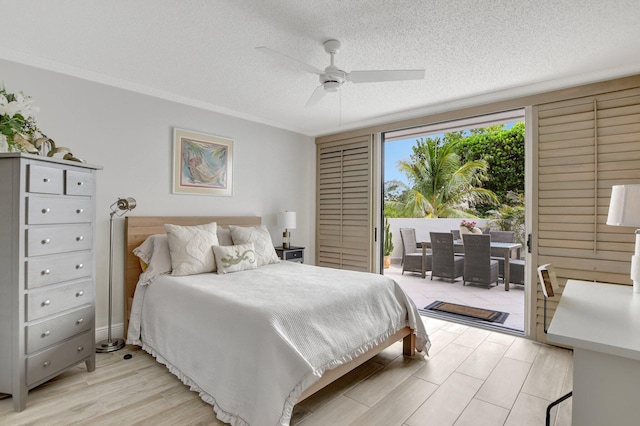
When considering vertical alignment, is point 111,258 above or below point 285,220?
below

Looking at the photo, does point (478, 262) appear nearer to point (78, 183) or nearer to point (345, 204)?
point (345, 204)

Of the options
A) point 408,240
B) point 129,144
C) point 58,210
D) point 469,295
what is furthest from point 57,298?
point 408,240

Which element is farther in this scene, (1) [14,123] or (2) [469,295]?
(2) [469,295]

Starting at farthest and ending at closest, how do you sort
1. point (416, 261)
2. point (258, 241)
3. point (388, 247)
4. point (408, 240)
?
point (388, 247)
point (408, 240)
point (416, 261)
point (258, 241)

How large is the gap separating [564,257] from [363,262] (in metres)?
2.26

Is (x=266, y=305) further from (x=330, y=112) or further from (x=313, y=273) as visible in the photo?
(x=330, y=112)

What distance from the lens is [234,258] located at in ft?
10.2

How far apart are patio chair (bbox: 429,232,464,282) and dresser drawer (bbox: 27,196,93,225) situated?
5.06 metres

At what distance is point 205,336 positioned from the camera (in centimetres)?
212

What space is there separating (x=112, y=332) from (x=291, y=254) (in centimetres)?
215

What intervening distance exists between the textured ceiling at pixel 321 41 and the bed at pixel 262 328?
4.90ft

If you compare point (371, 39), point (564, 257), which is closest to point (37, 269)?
point (371, 39)

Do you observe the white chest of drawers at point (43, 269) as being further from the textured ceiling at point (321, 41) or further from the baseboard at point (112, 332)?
the textured ceiling at point (321, 41)

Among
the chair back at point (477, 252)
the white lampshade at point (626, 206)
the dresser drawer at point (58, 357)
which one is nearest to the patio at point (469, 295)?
the chair back at point (477, 252)
